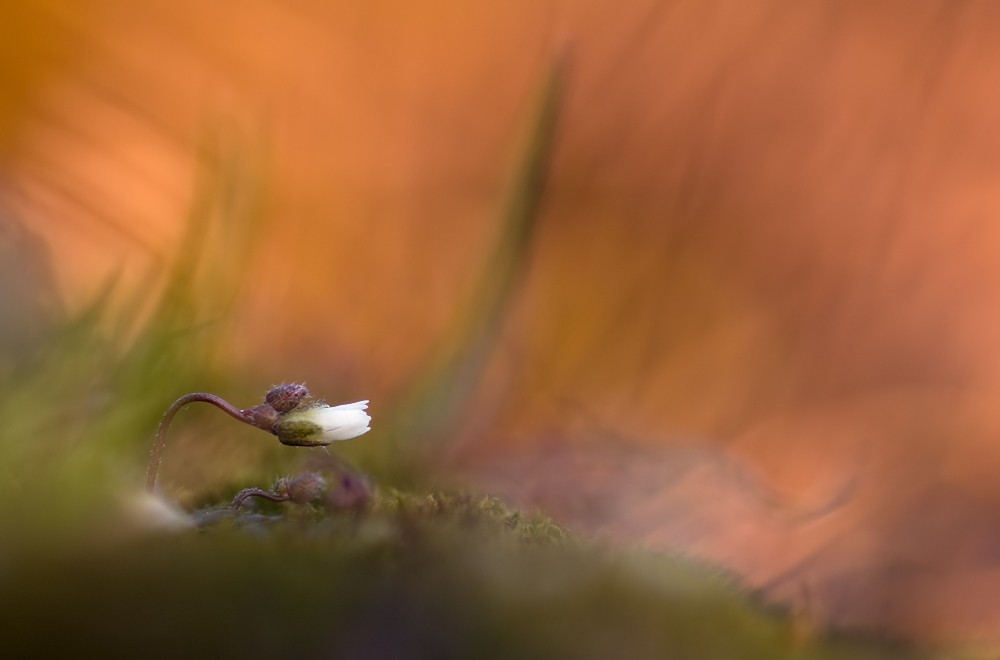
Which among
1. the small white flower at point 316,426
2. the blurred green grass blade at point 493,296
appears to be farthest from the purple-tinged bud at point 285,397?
the blurred green grass blade at point 493,296

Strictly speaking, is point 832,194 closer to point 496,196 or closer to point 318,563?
point 496,196

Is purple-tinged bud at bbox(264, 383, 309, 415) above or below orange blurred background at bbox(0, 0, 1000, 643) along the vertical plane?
below

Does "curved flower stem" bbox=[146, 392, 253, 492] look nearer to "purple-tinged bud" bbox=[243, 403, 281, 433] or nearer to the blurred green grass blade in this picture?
"purple-tinged bud" bbox=[243, 403, 281, 433]

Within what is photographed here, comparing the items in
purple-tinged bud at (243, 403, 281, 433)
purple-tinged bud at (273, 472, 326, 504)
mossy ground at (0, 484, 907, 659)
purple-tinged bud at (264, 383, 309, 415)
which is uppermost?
purple-tinged bud at (264, 383, 309, 415)

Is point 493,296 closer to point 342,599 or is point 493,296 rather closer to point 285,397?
point 285,397

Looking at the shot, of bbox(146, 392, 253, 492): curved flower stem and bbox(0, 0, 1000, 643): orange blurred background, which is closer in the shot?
bbox(146, 392, 253, 492): curved flower stem

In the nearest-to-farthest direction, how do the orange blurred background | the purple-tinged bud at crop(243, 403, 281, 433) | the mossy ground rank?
the mossy ground, the purple-tinged bud at crop(243, 403, 281, 433), the orange blurred background

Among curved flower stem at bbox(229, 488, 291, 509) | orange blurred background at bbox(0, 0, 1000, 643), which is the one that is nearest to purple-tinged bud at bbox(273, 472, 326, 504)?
curved flower stem at bbox(229, 488, 291, 509)

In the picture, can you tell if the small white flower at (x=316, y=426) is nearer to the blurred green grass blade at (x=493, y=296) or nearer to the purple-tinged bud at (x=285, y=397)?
the purple-tinged bud at (x=285, y=397)
